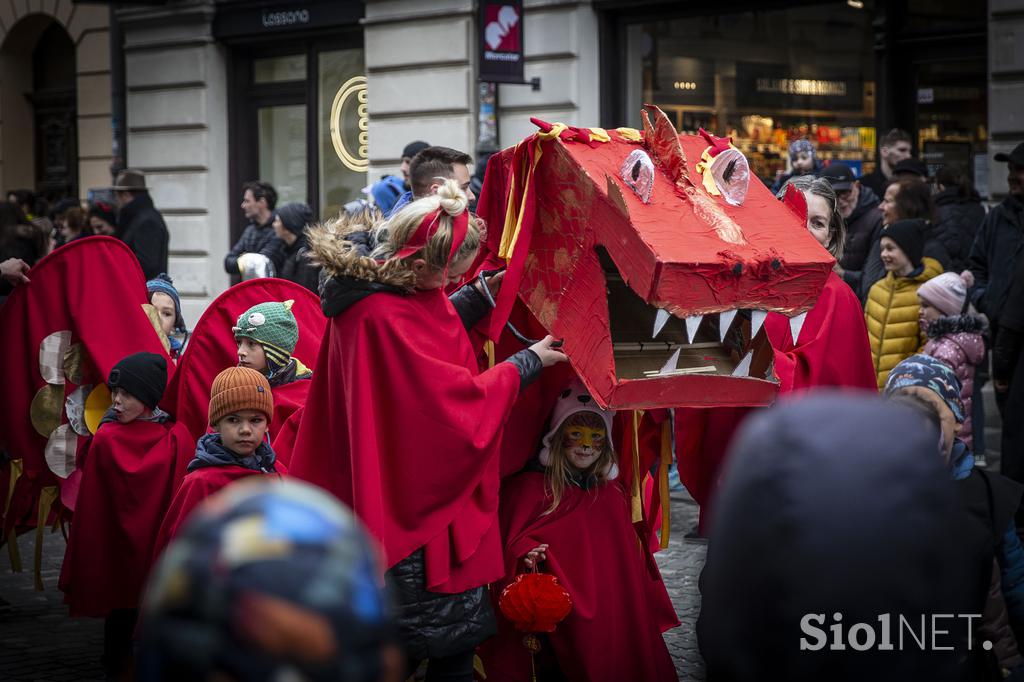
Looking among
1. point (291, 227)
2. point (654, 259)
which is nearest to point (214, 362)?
point (654, 259)

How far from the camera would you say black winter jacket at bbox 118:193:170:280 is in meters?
11.0

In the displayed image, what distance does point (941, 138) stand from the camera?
473 inches

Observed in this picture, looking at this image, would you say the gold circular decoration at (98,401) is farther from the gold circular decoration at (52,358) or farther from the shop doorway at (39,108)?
the shop doorway at (39,108)

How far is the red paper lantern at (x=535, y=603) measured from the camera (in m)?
4.77

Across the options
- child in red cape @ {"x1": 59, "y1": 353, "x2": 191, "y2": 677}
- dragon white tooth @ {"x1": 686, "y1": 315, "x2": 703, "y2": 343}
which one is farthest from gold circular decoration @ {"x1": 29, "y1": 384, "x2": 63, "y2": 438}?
dragon white tooth @ {"x1": 686, "y1": 315, "x2": 703, "y2": 343}

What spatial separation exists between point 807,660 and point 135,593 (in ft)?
13.3

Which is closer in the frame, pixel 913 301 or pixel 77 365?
pixel 77 365

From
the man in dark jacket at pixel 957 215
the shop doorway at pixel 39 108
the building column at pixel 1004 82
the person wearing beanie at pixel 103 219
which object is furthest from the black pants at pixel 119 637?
the shop doorway at pixel 39 108

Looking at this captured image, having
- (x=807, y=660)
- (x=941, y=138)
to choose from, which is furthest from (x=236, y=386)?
(x=941, y=138)

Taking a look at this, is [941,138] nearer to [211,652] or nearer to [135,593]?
[135,593]

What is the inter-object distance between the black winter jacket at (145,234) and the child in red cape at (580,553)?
6600 mm

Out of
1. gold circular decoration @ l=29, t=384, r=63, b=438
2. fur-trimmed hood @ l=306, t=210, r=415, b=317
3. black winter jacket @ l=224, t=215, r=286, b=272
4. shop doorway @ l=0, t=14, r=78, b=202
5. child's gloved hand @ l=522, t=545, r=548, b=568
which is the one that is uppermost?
shop doorway @ l=0, t=14, r=78, b=202

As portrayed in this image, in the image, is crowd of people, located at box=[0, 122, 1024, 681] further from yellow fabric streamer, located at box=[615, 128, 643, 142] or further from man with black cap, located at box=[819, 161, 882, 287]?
man with black cap, located at box=[819, 161, 882, 287]

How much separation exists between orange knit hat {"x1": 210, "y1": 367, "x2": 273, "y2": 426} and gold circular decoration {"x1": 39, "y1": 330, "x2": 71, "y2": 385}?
5.39 ft
